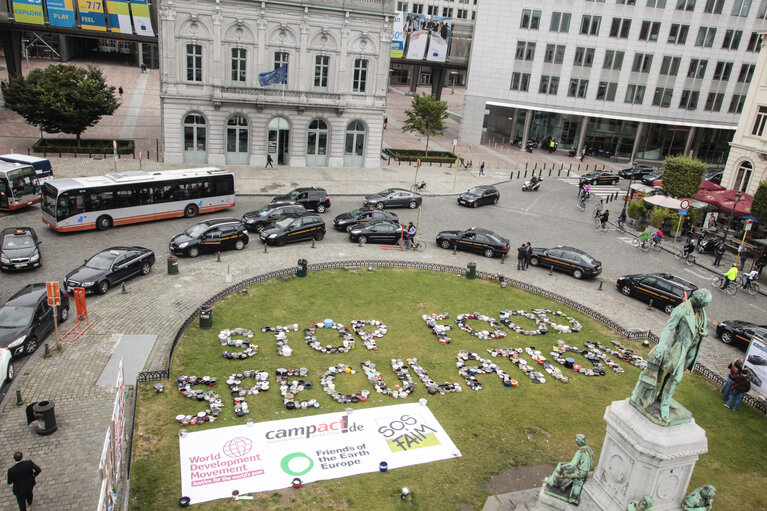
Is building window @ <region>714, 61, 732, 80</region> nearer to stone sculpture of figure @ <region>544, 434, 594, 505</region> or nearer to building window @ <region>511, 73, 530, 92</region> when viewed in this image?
building window @ <region>511, 73, 530, 92</region>

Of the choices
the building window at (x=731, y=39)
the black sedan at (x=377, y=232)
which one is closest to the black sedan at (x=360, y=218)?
the black sedan at (x=377, y=232)

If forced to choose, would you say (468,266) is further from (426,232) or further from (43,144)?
(43,144)

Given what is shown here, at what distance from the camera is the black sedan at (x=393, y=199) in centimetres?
4141

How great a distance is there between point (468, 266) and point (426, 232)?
8.01 metres

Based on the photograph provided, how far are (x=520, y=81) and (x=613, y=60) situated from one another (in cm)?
1069

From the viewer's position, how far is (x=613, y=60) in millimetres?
67000

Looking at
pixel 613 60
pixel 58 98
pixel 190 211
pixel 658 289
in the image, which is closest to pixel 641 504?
pixel 658 289

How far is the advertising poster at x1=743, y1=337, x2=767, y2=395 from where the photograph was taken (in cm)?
2153

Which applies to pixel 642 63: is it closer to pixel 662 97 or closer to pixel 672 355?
pixel 662 97

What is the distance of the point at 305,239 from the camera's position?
112 feet

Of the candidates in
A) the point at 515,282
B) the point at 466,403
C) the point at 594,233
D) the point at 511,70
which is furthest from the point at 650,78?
the point at 466,403

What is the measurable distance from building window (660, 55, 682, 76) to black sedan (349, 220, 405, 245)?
49.3m

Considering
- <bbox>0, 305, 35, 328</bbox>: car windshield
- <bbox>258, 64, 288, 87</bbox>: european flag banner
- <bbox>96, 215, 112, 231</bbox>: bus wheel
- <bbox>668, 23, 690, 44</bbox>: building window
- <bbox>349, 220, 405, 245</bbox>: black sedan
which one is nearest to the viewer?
<bbox>0, 305, 35, 328</bbox>: car windshield

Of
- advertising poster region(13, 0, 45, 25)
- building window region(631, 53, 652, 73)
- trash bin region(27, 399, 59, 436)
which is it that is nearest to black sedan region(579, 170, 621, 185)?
building window region(631, 53, 652, 73)
